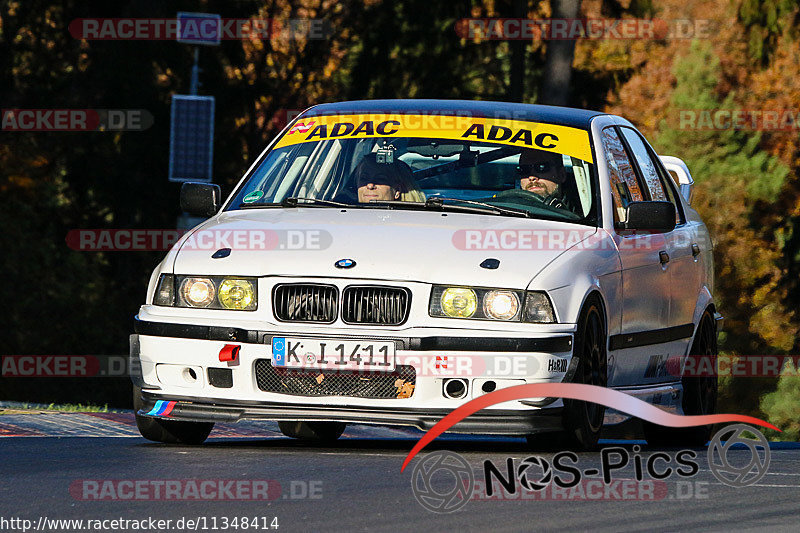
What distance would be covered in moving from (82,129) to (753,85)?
21.4 metres

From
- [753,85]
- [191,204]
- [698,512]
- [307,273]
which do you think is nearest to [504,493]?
Result: [698,512]

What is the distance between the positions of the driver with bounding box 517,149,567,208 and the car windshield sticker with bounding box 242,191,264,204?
1.44 m

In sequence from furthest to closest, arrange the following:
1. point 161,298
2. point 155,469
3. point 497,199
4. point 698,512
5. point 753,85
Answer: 1. point 753,85
2. point 497,199
3. point 161,298
4. point 155,469
5. point 698,512

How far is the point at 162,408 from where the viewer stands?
8773mm

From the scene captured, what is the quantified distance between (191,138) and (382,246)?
20976 mm

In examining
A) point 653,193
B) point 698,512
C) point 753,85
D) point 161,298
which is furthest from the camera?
point 753,85

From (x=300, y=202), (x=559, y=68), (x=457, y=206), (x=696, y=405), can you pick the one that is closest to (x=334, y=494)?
(x=457, y=206)

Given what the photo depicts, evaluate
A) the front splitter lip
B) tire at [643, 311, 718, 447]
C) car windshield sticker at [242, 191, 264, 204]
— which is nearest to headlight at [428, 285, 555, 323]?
the front splitter lip

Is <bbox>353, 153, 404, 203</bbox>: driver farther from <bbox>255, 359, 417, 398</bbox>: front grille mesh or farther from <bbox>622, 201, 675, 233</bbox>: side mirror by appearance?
<bbox>255, 359, 417, 398</bbox>: front grille mesh

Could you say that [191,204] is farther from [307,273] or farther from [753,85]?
[753,85]

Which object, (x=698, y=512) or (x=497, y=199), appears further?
(x=497, y=199)

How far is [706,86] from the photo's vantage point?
5534cm

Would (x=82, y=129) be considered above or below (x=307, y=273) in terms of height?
below

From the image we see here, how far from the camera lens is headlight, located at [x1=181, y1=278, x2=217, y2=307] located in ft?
28.1
